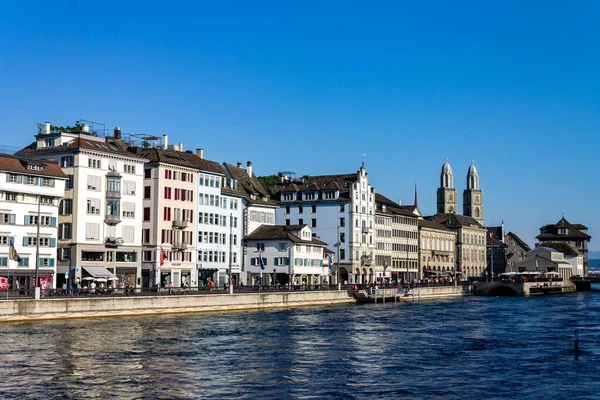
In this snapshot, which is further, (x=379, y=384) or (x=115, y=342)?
(x=115, y=342)

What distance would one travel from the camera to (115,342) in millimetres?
57375

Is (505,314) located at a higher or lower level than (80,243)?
lower

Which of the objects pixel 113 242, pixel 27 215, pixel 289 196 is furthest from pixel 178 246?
pixel 289 196

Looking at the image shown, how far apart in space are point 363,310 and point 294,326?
27.0 meters

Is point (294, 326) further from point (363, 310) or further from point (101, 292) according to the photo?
point (363, 310)

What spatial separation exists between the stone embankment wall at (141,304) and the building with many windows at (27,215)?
13.3 metres

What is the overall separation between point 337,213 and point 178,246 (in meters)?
42.9

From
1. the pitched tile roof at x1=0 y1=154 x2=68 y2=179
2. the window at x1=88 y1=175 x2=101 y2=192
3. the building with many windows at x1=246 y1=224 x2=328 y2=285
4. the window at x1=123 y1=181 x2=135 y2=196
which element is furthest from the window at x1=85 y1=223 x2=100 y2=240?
the building with many windows at x1=246 y1=224 x2=328 y2=285

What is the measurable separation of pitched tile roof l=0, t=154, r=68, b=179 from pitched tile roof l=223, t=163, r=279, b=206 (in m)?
39.9

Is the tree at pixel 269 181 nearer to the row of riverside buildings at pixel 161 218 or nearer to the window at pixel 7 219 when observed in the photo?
the row of riverside buildings at pixel 161 218

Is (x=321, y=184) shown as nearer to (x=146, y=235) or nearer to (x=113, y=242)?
(x=146, y=235)

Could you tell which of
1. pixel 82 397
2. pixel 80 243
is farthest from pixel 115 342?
pixel 80 243

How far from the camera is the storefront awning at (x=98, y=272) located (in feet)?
316

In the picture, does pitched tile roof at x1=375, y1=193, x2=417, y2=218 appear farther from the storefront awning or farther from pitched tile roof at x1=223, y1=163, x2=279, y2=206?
the storefront awning
